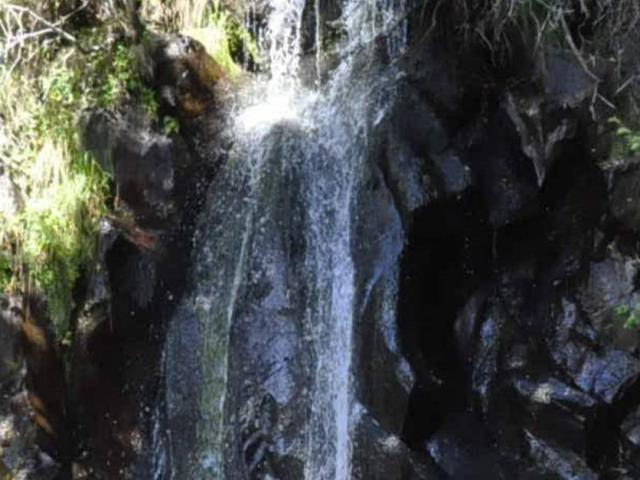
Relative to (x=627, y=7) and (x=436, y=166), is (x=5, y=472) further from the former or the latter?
(x=627, y=7)

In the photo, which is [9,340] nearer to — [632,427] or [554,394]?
[554,394]

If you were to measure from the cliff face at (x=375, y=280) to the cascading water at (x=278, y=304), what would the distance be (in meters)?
0.01

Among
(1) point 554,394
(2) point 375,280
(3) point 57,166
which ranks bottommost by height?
(1) point 554,394

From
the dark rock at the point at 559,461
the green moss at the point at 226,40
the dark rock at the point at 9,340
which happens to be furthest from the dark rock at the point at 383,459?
the green moss at the point at 226,40

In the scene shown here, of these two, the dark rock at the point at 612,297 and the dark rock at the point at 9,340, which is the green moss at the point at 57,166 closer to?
the dark rock at the point at 9,340

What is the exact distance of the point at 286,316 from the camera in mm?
4781

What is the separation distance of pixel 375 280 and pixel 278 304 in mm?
578

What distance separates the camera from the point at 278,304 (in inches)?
189

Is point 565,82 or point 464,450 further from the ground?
point 565,82

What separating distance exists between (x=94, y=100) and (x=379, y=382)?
2.54m

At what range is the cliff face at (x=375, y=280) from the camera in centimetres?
447

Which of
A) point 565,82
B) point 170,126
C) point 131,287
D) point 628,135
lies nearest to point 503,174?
point 565,82

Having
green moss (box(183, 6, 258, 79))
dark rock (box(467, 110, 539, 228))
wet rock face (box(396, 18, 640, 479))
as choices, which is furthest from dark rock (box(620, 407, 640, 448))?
green moss (box(183, 6, 258, 79))

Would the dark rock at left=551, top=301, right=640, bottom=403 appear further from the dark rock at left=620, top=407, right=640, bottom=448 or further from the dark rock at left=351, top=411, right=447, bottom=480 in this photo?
the dark rock at left=351, top=411, right=447, bottom=480
